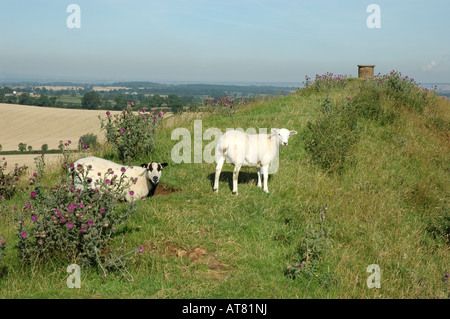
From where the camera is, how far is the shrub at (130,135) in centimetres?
1316

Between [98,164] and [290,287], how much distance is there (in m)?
6.38

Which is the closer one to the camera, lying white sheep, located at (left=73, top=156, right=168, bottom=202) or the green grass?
the green grass

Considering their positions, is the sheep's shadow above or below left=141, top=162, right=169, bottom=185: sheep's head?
below

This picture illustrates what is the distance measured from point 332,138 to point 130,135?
7.72 metres

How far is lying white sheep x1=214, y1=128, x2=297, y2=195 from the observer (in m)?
10.2

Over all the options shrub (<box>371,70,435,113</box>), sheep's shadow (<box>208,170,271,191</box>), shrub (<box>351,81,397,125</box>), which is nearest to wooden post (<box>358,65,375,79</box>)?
shrub (<box>371,70,435,113</box>)

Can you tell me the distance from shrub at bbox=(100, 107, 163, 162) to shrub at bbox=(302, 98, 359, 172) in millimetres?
6149

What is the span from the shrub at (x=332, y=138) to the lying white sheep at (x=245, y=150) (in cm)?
311

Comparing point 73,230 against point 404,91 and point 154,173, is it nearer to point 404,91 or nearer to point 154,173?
point 154,173

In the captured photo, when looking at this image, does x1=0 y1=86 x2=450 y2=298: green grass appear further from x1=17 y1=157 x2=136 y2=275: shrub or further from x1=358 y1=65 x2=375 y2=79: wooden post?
x1=358 y1=65 x2=375 y2=79: wooden post

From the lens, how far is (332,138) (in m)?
14.0

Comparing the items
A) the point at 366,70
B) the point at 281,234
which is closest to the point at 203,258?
the point at 281,234
